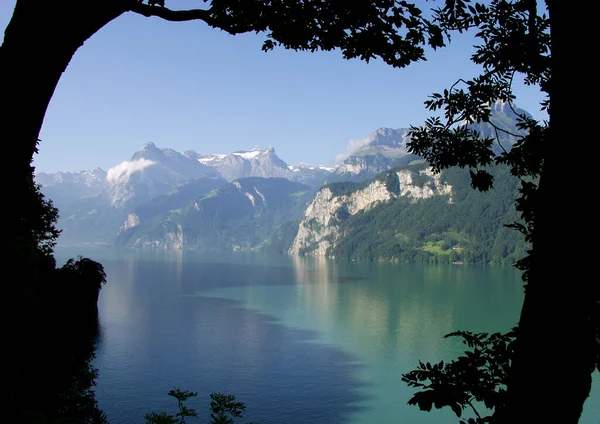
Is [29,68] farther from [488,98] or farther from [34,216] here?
[34,216]

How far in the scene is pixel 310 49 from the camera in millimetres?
7070

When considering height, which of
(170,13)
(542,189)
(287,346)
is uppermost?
(170,13)

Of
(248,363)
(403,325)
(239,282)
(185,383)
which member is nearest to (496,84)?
(185,383)

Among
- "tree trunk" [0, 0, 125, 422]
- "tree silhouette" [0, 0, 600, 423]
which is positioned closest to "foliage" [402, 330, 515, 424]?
"tree silhouette" [0, 0, 600, 423]

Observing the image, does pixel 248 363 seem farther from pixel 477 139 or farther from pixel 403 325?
pixel 477 139

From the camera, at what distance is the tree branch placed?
3.84 metres

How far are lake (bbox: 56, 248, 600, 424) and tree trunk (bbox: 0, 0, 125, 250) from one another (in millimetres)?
34928

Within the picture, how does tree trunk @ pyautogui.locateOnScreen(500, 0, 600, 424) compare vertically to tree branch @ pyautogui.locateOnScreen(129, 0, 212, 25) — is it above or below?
below

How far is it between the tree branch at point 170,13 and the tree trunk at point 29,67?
2.19 feet

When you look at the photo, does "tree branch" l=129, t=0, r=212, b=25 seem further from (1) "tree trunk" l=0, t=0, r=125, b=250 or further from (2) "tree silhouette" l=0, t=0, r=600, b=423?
(1) "tree trunk" l=0, t=0, r=125, b=250

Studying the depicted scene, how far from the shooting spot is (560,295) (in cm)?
300

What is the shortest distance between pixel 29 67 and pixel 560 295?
12.2ft

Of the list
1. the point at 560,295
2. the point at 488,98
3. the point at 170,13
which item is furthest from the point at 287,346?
the point at 560,295

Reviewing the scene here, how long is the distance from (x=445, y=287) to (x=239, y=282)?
59.6 metres
